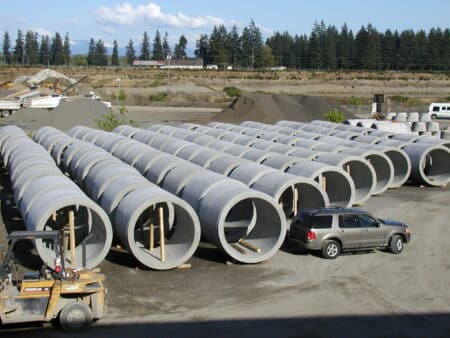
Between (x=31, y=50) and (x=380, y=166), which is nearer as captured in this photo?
(x=380, y=166)

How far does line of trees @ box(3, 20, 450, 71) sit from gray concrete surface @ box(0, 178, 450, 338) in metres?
137

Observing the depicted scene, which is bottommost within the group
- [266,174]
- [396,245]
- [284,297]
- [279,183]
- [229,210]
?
[284,297]

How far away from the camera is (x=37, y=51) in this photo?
7382 inches

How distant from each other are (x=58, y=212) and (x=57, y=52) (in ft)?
577

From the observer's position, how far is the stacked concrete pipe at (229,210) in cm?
1744

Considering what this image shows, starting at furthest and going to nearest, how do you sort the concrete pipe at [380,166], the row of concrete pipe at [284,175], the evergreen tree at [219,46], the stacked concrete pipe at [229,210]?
1. the evergreen tree at [219,46]
2. the concrete pipe at [380,166]
3. the row of concrete pipe at [284,175]
4. the stacked concrete pipe at [229,210]

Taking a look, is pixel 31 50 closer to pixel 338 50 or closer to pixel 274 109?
pixel 338 50

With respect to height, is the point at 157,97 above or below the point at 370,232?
above

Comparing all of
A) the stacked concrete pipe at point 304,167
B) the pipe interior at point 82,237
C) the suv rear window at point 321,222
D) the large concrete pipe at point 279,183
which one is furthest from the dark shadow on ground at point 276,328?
the stacked concrete pipe at point 304,167

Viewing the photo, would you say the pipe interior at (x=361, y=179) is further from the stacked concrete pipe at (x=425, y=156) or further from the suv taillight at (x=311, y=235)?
the suv taillight at (x=311, y=235)

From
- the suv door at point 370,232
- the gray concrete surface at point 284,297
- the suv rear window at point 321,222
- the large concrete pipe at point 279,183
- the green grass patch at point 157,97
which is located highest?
the green grass patch at point 157,97

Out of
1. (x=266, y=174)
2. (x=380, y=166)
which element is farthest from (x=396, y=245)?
(x=380, y=166)

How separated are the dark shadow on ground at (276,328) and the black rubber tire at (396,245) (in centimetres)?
508

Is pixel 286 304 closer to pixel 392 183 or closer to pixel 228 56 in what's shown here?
pixel 392 183
